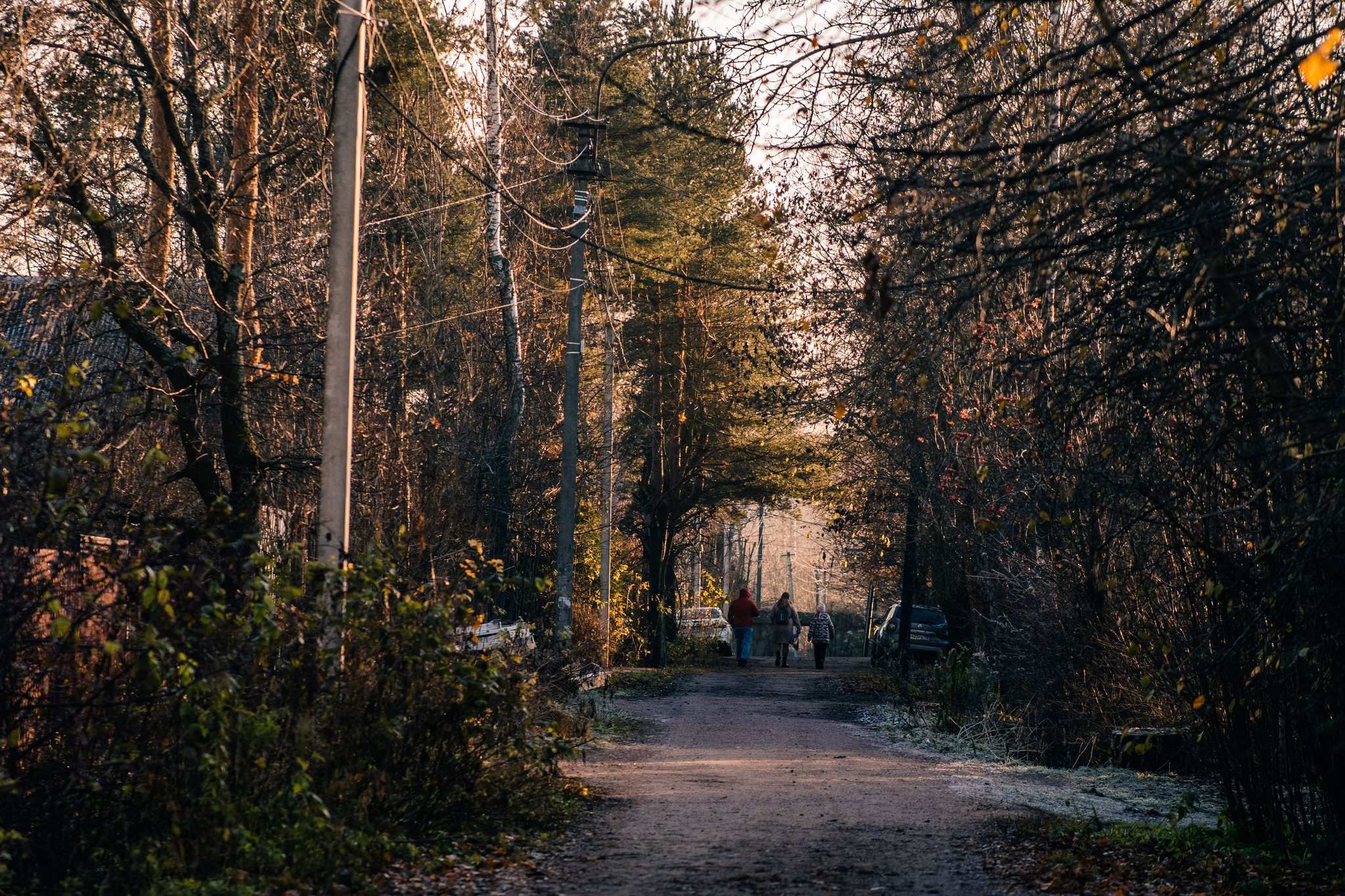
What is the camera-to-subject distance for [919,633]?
28.0 metres

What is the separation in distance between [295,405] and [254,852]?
312 inches

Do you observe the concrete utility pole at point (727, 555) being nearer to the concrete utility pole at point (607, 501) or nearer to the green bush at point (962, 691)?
the concrete utility pole at point (607, 501)

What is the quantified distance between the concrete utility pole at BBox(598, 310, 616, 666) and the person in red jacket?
558 centimetres

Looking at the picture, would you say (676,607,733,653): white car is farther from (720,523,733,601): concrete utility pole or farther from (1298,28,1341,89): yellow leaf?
(1298,28,1341,89): yellow leaf

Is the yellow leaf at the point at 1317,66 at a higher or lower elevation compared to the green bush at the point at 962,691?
higher

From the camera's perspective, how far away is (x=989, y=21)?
9.12m

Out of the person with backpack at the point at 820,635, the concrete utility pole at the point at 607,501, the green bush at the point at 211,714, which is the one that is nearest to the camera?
the green bush at the point at 211,714

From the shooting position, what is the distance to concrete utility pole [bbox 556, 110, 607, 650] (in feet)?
53.5

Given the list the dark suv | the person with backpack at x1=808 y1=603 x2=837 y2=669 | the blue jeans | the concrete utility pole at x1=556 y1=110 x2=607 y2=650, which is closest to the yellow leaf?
the concrete utility pole at x1=556 y1=110 x2=607 y2=650

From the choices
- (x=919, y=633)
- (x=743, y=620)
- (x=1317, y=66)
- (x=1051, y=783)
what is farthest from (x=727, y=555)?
(x=1317, y=66)

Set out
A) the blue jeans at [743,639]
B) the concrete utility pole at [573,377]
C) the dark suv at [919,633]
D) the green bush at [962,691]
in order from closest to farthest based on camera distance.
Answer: the green bush at [962,691]
the concrete utility pole at [573,377]
the dark suv at [919,633]
the blue jeans at [743,639]

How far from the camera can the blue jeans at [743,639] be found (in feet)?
98.7

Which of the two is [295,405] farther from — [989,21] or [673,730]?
[989,21]

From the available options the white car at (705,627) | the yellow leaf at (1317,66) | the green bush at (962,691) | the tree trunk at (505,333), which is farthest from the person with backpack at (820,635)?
the yellow leaf at (1317,66)
